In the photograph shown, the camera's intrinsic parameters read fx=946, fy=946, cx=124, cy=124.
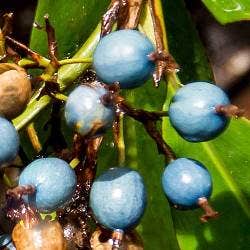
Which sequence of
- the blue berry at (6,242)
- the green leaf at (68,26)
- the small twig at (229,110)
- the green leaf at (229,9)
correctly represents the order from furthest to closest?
the green leaf at (68,26) < the green leaf at (229,9) < the blue berry at (6,242) < the small twig at (229,110)

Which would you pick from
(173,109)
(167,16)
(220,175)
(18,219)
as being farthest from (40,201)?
(167,16)

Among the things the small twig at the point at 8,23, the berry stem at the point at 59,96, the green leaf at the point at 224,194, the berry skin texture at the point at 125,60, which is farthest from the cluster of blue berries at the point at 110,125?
the green leaf at the point at 224,194

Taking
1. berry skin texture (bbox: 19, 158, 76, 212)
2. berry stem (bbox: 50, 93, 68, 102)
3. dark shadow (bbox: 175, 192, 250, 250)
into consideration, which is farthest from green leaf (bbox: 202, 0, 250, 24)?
berry skin texture (bbox: 19, 158, 76, 212)

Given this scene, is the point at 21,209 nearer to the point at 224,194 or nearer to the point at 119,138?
the point at 119,138

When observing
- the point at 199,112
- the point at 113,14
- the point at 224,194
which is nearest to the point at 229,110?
the point at 199,112

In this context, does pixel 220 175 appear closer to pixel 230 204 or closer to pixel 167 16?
pixel 230 204

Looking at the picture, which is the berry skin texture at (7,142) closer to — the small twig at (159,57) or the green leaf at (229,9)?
the small twig at (159,57)

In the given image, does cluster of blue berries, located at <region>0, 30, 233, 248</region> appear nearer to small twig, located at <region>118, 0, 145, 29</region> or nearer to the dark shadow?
small twig, located at <region>118, 0, 145, 29</region>
